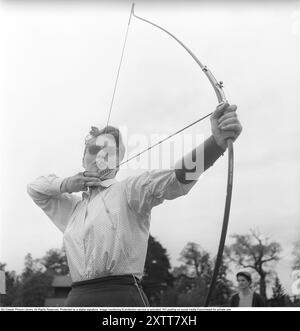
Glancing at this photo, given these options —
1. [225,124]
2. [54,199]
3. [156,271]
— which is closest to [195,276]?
[156,271]

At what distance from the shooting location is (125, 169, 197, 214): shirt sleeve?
1.17 meters

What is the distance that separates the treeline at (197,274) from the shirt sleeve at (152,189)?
52 cm

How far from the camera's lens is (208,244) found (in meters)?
2.29

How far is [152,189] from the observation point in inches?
47.8

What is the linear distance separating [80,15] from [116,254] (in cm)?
113

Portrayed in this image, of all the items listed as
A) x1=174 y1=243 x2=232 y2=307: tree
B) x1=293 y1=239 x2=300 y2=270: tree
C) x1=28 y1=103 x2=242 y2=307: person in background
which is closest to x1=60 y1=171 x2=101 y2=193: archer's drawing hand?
x1=28 y1=103 x2=242 y2=307: person in background

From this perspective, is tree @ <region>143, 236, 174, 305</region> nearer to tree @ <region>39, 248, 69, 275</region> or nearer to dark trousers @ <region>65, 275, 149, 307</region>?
tree @ <region>39, 248, 69, 275</region>

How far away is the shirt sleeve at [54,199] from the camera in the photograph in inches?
61.1

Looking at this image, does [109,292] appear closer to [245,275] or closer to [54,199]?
[54,199]

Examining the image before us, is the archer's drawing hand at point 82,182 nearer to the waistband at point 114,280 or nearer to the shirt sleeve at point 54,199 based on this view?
the shirt sleeve at point 54,199

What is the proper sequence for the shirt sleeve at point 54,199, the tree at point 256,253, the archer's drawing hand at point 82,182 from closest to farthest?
the archer's drawing hand at point 82,182 → the shirt sleeve at point 54,199 → the tree at point 256,253

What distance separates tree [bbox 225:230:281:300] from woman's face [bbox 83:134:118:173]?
89 cm

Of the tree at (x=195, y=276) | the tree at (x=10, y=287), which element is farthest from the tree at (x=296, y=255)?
the tree at (x=10, y=287)

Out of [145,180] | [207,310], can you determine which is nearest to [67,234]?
[145,180]
